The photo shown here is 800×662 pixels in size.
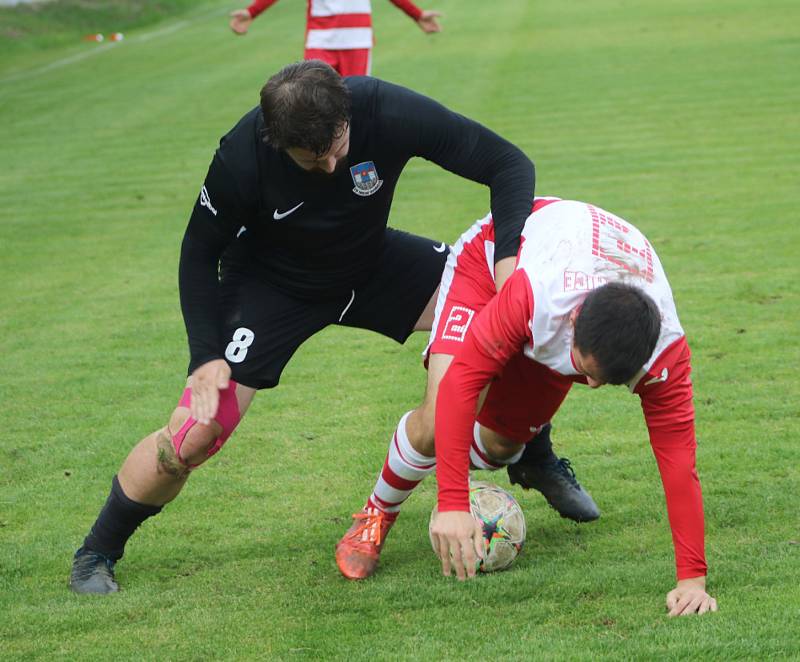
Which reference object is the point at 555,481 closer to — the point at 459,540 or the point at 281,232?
the point at 459,540

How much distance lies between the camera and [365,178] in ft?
15.9

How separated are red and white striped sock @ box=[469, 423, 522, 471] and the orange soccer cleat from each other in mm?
463

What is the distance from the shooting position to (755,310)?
8.06 meters

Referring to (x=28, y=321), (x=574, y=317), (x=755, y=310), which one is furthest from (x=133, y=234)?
(x=574, y=317)

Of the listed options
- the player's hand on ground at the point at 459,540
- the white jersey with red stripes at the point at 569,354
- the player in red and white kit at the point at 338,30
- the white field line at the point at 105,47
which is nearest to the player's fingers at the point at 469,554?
the player's hand on ground at the point at 459,540

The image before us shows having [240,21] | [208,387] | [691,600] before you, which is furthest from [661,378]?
[240,21]

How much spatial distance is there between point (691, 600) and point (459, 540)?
80cm

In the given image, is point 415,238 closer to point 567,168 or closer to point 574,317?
point 574,317

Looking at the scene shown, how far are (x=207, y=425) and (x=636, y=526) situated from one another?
1.82 m

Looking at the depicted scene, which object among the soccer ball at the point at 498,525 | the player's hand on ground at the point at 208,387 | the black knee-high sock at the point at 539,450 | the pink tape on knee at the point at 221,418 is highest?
the player's hand on ground at the point at 208,387

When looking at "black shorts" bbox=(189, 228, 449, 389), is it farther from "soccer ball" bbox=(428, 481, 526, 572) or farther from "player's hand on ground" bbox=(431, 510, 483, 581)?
"player's hand on ground" bbox=(431, 510, 483, 581)

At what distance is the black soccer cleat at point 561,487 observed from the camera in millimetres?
5160

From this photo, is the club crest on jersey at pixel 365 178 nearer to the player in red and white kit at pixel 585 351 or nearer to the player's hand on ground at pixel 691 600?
the player in red and white kit at pixel 585 351

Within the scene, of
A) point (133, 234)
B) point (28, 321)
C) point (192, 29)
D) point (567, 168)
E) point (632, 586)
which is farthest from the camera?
point (192, 29)
